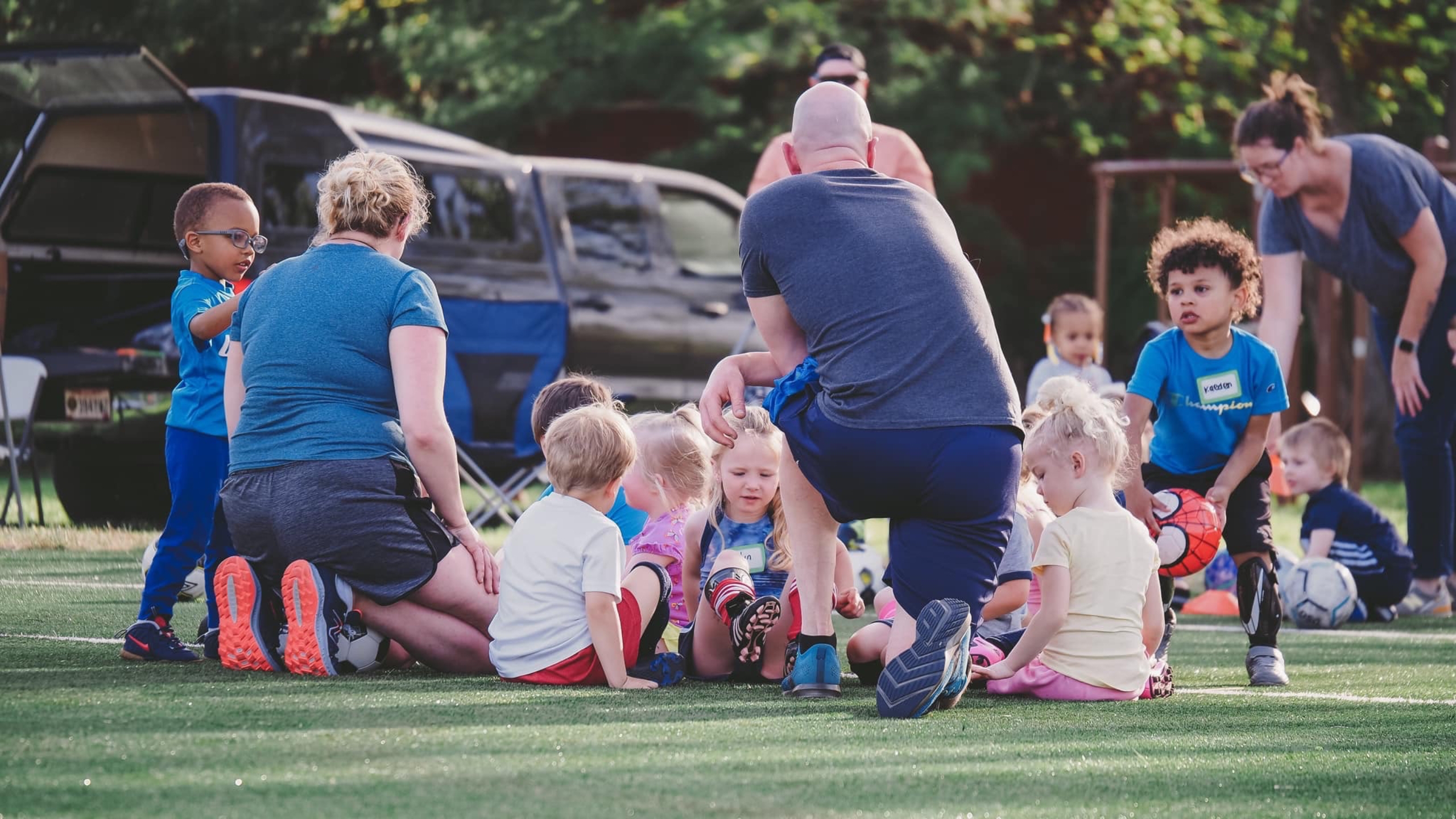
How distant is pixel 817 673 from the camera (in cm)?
429

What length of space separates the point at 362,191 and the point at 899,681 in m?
1.89

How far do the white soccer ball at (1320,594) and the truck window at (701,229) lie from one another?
519 cm

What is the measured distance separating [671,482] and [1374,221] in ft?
9.94

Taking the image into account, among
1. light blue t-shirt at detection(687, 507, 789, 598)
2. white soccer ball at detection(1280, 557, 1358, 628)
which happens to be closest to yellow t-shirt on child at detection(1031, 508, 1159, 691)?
light blue t-shirt at detection(687, 507, 789, 598)

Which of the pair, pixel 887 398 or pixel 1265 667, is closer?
pixel 887 398

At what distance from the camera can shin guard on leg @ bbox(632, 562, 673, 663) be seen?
181 inches

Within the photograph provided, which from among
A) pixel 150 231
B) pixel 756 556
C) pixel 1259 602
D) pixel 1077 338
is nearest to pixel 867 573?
pixel 1077 338

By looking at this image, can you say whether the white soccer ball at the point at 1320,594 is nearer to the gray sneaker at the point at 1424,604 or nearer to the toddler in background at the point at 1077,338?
the gray sneaker at the point at 1424,604

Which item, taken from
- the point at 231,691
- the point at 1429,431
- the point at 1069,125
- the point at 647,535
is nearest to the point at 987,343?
the point at 647,535

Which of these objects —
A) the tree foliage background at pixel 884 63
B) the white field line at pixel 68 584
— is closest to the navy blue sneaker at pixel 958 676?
the white field line at pixel 68 584

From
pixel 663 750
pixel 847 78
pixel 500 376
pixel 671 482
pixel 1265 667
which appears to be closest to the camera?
pixel 663 750

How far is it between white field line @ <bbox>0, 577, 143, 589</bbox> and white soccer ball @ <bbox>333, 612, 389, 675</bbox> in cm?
247

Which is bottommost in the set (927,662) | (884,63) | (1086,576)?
(927,662)

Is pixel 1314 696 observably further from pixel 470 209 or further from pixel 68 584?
pixel 470 209
